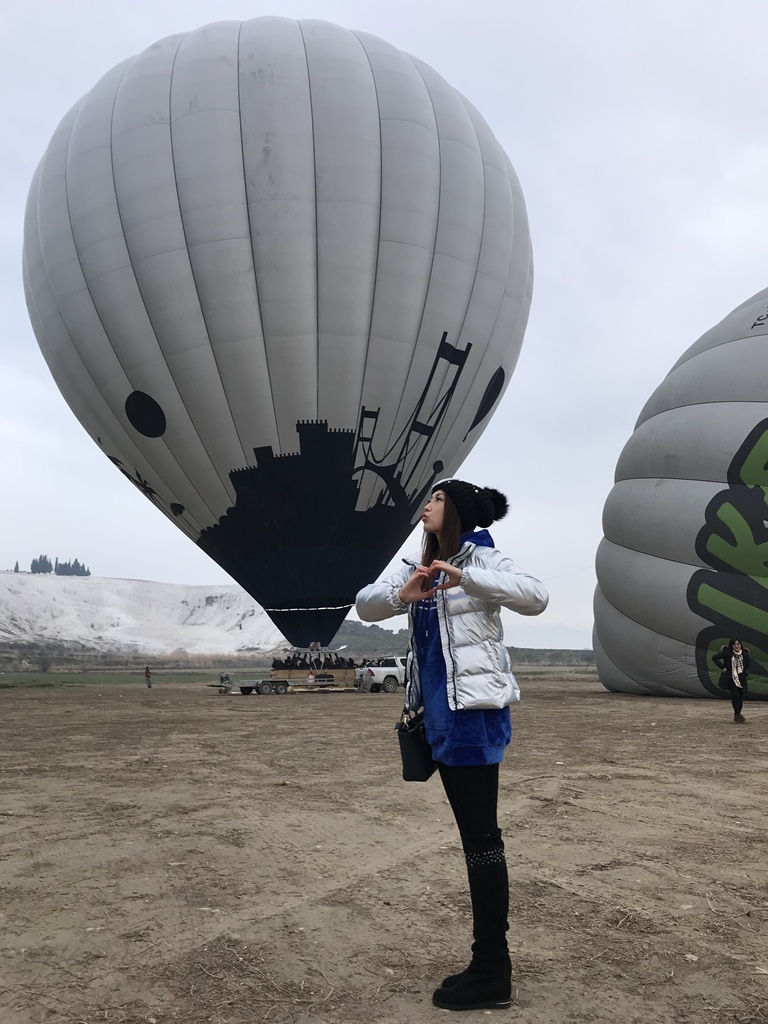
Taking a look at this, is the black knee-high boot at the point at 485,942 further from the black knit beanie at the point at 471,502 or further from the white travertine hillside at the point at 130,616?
the white travertine hillside at the point at 130,616

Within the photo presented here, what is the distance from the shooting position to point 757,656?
1377 centimetres

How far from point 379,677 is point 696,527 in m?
11.2

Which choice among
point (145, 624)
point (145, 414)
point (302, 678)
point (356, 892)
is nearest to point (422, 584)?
point (356, 892)

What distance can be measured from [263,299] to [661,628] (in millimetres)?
9311

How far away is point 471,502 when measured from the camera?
280 centimetres

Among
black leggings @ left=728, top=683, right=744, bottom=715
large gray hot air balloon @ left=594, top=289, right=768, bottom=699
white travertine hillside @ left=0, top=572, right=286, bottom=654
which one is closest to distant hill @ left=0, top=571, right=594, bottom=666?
white travertine hillside @ left=0, top=572, right=286, bottom=654

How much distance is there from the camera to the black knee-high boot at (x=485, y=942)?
2367 millimetres

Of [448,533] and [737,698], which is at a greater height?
[448,533]

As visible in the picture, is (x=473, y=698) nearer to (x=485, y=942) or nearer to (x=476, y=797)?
(x=476, y=797)

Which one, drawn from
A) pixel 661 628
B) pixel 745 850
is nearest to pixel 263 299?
pixel 661 628

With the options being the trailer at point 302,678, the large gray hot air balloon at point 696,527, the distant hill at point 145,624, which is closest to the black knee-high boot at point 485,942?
the large gray hot air balloon at point 696,527

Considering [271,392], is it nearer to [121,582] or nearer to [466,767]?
[466,767]

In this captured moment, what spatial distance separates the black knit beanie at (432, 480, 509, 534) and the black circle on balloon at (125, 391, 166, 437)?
1501 cm

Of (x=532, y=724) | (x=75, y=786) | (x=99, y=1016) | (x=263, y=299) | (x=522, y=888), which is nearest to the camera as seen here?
(x=99, y=1016)
